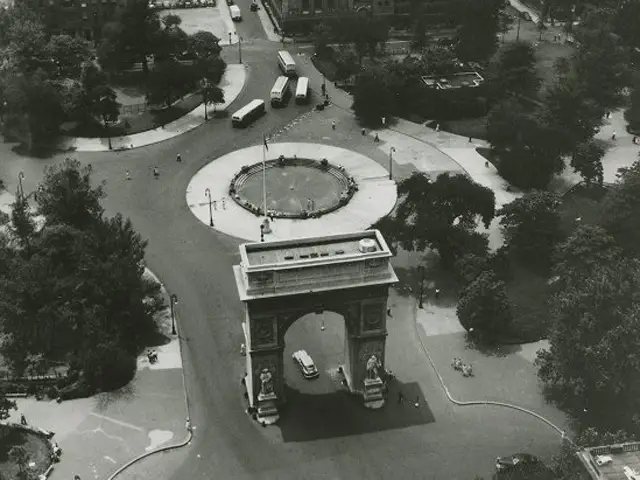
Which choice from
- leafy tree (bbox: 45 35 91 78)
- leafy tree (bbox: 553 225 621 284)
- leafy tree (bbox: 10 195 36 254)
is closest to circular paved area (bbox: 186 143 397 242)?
leafy tree (bbox: 10 195 36 254)

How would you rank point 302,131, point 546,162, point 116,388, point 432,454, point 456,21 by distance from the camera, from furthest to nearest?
1. point 456,21
2. point 302,131
3. point 546,162
4. point 116,388
5. point 432,454

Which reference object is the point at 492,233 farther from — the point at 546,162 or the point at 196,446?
the point at 196,446

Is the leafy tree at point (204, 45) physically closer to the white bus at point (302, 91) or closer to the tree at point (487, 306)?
the white bus at point (302, 91)

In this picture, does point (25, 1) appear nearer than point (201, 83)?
No

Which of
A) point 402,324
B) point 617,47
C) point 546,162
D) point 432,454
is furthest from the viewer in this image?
point 617,47

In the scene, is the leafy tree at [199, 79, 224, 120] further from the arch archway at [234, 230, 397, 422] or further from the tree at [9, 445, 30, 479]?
the tree at [9, 445, 30, 479]

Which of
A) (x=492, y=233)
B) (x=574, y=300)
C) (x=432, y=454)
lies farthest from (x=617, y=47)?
(x=432, y=454)

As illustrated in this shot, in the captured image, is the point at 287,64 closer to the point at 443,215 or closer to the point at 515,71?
the point at 515,71

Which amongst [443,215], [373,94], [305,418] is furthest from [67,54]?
[305,418]
